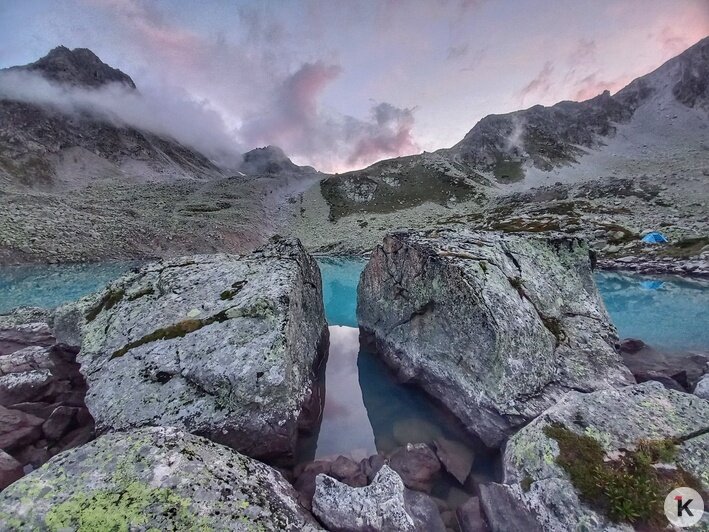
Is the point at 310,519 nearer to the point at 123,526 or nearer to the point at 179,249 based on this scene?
the point at 123,526

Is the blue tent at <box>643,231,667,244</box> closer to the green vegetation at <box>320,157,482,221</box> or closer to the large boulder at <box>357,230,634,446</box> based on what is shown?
the large boulder at <box>357,230,634,446</box>

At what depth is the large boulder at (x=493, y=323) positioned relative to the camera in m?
9.40

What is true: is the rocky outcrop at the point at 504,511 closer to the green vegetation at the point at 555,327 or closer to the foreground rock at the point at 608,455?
the foreground rock at the point at 608,455

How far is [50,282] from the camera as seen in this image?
3600cm

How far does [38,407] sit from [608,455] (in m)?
14.1

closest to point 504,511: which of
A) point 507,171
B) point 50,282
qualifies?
point 50,282

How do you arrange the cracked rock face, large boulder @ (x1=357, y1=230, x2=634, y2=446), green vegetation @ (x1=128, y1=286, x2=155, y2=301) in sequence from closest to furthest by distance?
the cracked rock face, large boulder @ (x1=357, y1=230, x2=634, y2=446), green vegetation @ (x1=128, y1=286, x2=155, y2=301)

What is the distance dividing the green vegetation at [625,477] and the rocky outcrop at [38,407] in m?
10.8

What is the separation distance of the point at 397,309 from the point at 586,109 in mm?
248962

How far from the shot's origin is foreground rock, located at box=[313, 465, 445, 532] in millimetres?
6207
